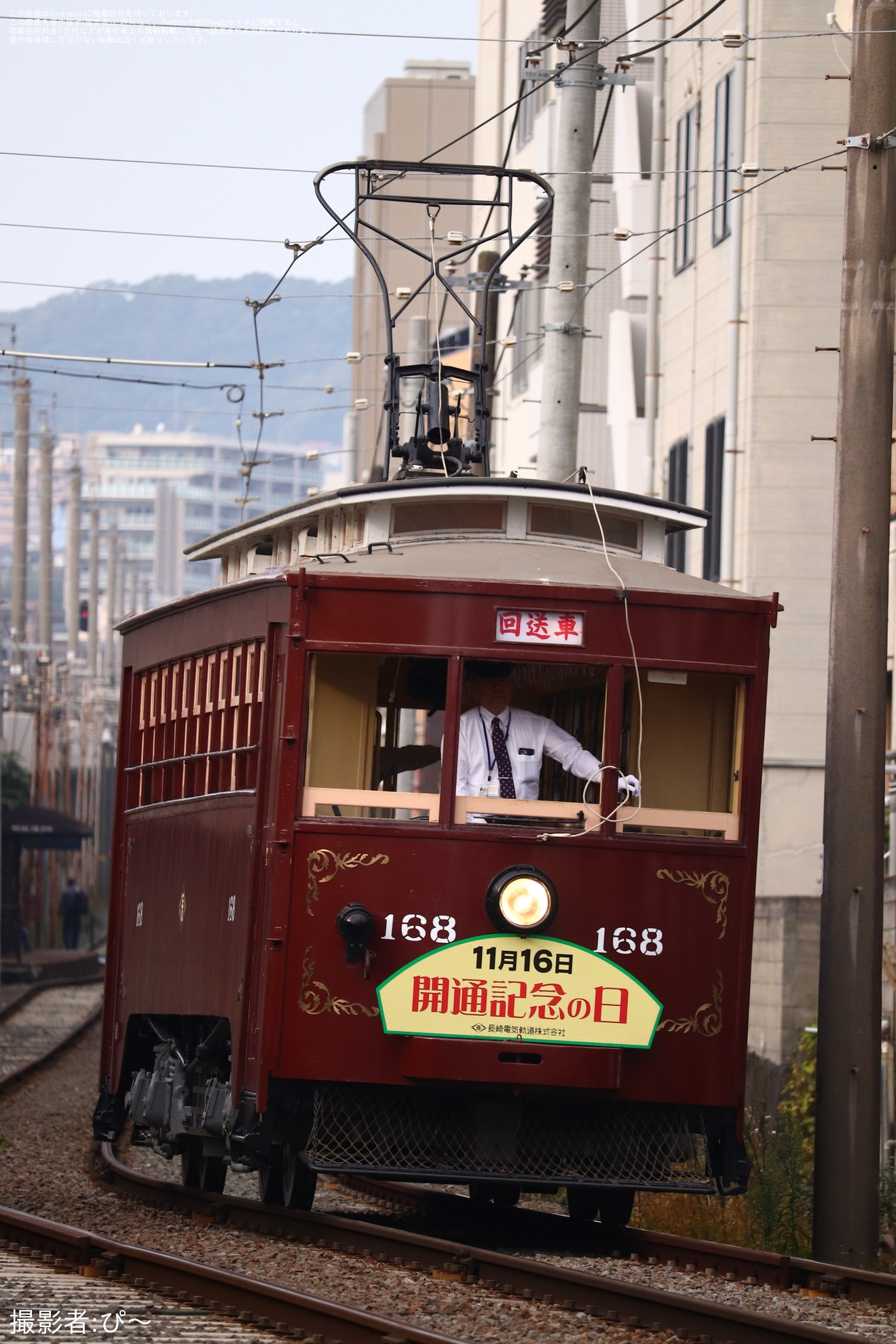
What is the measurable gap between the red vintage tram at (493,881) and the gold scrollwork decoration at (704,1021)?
0.01m

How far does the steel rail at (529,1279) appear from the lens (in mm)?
7516

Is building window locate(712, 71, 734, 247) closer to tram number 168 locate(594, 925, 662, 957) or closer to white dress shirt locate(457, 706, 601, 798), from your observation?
white dress shirt locate(457, 706, 601, 798)

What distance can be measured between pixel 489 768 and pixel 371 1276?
7.01ft

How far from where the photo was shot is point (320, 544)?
11062 millimetres

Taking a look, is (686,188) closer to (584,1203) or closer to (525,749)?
(584,1203)

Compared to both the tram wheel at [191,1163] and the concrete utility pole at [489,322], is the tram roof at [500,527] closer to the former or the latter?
the concrete utility pole at [489,322]

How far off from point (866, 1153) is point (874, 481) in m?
3.24

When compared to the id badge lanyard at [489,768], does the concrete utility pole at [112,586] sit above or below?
above

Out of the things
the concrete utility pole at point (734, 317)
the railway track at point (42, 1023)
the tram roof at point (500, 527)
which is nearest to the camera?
the tram roof at point (500, 527)

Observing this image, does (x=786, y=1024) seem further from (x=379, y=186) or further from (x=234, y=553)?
(x=379, y=186)

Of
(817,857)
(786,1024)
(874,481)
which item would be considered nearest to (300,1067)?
(874,481)

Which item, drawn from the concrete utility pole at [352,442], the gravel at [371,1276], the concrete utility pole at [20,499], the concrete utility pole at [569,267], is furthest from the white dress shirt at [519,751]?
the concrete utility pole at [20,499]

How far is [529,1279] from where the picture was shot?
28.2 feet

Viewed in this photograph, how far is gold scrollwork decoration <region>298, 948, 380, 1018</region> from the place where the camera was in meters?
9.17
